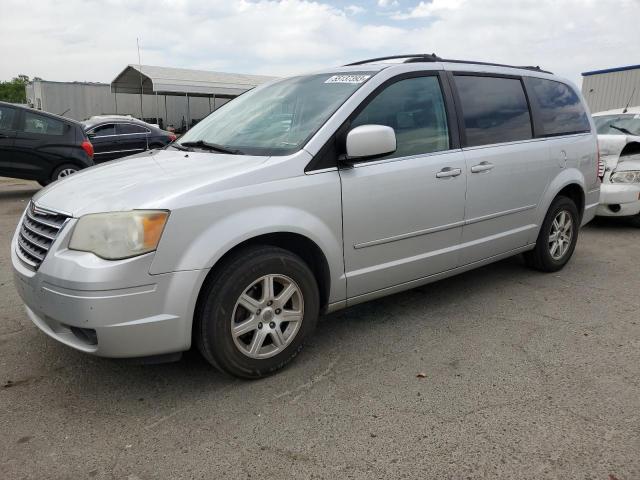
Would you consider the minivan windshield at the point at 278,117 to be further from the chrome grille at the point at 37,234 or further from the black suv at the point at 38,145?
the black suv at the point at 38,145

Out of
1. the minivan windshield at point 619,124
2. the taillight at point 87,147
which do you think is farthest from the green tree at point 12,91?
the minivan windshield at point 619,124

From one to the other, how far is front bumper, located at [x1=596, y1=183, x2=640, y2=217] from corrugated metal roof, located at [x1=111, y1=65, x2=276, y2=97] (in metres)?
19.4

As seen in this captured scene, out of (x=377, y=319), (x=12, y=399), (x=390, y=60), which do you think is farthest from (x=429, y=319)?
(x=12, y=399)

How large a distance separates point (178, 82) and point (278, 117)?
21816 millimetres

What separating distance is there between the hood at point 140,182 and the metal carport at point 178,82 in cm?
1971

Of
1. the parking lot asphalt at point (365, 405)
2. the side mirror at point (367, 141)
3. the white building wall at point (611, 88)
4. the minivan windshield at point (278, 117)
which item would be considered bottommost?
the parking lot asphalt at point (365, 405)

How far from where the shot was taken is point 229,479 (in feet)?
7.06

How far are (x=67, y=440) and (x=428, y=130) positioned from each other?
2788mm

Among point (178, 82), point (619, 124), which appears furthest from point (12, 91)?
point (619, 124)

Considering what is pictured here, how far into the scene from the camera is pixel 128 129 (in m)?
14.5

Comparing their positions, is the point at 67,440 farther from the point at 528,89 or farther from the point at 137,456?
the point at 528,89

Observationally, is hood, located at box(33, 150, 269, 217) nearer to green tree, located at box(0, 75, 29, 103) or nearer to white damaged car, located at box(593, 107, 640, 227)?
white damaged car, located at box(593, 107, 640, 227)

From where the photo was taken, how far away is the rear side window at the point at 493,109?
12.8 ft

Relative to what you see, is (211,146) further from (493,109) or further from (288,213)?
(493,109)
